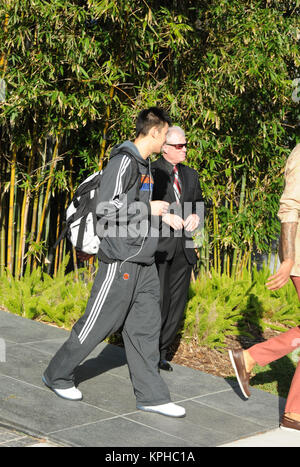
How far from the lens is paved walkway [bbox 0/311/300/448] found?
134 inches

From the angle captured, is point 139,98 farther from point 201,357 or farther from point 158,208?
point 158,208

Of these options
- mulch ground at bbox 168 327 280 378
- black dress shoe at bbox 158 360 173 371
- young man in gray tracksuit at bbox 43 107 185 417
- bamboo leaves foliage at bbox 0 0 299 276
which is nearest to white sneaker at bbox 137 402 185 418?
young man in gray tracksuit at bbox 43 107 185 417

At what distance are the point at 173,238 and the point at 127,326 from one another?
1.08 meters

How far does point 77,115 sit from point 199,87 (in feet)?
3.70

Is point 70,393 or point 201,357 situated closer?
point 70,393

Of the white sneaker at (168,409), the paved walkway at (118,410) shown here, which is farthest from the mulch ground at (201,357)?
the white sneaker at (168,409)

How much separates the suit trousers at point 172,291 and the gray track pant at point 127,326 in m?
0.90

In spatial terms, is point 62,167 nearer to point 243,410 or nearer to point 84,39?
point 84,39

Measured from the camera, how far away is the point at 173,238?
4.74m

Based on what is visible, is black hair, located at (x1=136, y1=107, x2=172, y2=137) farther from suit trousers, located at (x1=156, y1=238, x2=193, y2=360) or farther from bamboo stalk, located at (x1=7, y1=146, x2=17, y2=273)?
bamboo stalk, located at (x1=7, y1=146, x2=17, y2=273)

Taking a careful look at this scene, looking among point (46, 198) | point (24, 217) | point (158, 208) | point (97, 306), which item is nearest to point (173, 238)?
point (158, 208)

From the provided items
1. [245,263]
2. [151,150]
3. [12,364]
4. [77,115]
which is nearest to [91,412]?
[12,364]

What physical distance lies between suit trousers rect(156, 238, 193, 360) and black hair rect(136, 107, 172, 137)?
3.78 feet

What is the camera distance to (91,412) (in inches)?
147
